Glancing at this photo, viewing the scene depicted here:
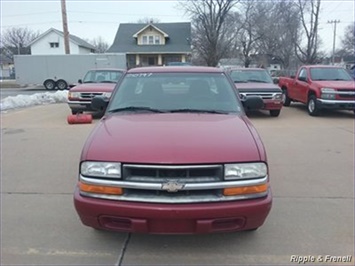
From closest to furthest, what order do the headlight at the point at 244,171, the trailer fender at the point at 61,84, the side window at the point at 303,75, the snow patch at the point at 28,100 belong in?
1. the headlight at the point at 244,171
2. the side window at the point at 303,75
3. the snow patch at the point at 28,100
4. the trailer fender at the point at 61,84

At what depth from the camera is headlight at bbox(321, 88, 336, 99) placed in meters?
11.9

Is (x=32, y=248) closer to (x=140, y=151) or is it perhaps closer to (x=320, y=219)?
(x=140, y=151)

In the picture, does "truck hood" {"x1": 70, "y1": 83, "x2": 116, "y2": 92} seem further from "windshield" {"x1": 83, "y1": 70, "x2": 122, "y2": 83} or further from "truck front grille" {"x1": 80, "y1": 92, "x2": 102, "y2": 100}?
"windshield" {"x1": 83, "y1": 70, "x2": 122, "y2": 83}

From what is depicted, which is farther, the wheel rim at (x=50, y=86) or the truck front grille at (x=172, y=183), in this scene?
the wheel rim at (x=50, y=86)

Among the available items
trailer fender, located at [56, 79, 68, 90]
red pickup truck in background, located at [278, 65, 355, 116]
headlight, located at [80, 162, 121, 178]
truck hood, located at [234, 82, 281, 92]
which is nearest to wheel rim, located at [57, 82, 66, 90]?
trailer fender, located at [56, 79, 68, 90]

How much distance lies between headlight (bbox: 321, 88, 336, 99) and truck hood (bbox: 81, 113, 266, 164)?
9.21 metres

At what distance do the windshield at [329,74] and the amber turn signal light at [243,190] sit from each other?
10975mm

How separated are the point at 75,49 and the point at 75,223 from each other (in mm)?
52022

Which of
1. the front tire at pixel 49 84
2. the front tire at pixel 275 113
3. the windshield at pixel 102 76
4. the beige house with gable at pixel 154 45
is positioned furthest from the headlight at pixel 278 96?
the beige house with gable at pixel 154 45

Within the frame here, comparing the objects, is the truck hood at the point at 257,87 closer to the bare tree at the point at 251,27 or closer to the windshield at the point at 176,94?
the windshield at the point at 176,94

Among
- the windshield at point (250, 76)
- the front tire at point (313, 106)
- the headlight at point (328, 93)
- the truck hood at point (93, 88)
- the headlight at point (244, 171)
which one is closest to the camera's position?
the headlight at point (244, 171)

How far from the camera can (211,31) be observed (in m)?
44.9

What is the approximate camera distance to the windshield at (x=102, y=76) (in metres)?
13.7

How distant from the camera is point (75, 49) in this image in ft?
172
